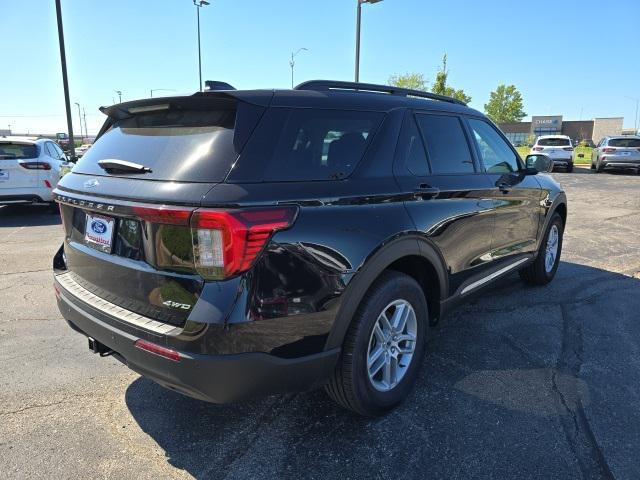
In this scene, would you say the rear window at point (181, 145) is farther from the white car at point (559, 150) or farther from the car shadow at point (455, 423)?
the white car at point (559, 150)

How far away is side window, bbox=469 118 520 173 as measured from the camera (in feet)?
12.9

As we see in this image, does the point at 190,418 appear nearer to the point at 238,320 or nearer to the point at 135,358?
the point at 135,358

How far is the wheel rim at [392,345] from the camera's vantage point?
2742 millimetres

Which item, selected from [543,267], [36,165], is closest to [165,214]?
[543,267]

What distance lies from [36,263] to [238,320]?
5234 mm

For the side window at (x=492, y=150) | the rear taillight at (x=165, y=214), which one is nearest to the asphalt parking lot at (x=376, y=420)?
the rear taillight at (x=165, y=214)

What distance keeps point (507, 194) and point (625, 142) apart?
21478mm

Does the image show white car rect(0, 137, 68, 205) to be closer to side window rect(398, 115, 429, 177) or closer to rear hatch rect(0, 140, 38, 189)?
rear hatch rect(0, 140, 38, 189)

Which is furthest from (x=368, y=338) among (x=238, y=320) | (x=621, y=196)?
(x=621, y=196)

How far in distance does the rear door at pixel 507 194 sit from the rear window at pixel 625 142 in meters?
20.3

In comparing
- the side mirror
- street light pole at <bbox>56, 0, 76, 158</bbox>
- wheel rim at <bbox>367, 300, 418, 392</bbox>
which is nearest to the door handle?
wheel rim at <bbox>367, 300, 418, 392</bbox>

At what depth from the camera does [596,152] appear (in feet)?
75.6

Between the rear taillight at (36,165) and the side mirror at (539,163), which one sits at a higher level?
the side mirror at (539,163)

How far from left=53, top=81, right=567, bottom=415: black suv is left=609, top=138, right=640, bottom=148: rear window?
2218 cm
